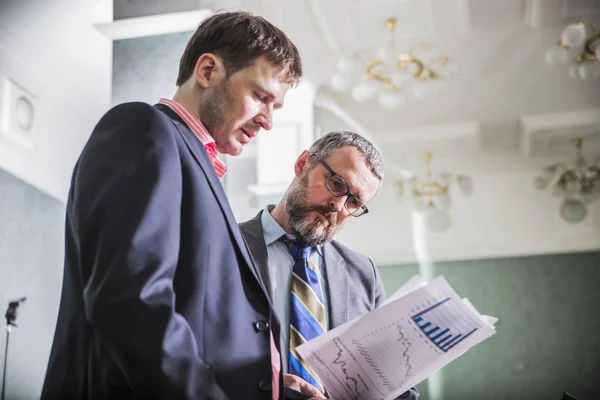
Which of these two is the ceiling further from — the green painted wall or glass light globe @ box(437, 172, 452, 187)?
the green painted wall

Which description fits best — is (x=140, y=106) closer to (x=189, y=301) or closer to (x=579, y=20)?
(x=189, y=301)

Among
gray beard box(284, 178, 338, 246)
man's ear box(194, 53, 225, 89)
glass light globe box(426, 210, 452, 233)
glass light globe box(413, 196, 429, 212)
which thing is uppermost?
glass light globe box(413, 196, 429, 212)

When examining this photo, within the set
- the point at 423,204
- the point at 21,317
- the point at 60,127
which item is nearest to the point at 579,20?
the point at 423,204

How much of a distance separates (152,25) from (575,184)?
3384 mm

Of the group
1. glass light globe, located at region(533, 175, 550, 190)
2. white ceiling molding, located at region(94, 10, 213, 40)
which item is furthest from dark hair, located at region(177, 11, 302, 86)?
glass light globe, located at region(533, 175, 550, 190)

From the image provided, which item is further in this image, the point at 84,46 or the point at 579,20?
the point at 579,20

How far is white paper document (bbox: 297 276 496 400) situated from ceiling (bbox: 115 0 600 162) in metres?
3.19

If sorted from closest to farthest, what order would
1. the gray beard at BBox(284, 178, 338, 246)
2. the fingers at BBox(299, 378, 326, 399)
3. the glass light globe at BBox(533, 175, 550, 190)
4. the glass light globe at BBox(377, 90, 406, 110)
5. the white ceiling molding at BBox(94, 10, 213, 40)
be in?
the fingers at BBox(299, 378, 326, 399)
the gray beard at BBox(284, 178, 338, 246)
the white ceiling molding at BBox(94, 10, 213, 40)
the glass light globe at BBox(377, 90, 406, 110)
the glass light globe at BBox(533, 175, 550, 190)

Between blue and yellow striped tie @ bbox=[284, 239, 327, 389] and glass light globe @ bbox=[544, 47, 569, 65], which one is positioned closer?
blue and yellow striped tie @ bbox=[284, 239, 327, 389]

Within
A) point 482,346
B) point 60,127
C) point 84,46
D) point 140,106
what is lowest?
point 482,346

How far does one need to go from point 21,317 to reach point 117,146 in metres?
2.29

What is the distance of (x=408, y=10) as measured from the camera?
464 cm

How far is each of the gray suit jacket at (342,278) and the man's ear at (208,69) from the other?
2.04 feet

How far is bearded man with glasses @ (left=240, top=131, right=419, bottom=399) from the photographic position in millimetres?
1736
